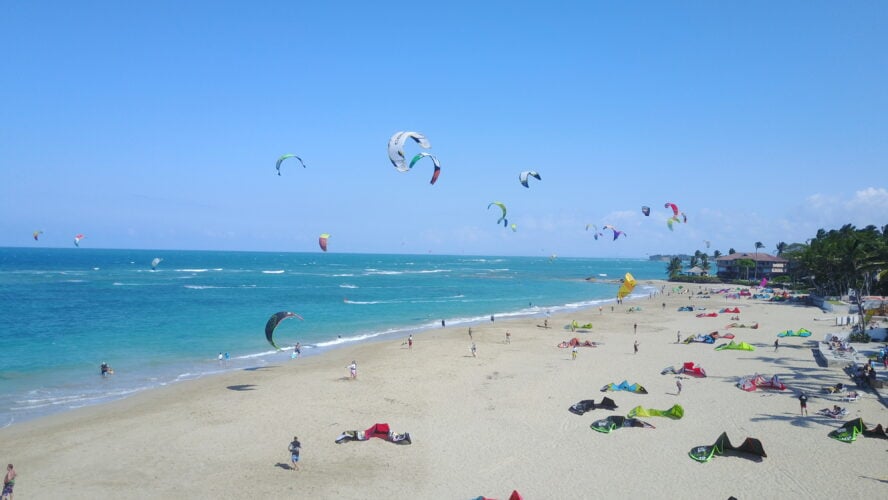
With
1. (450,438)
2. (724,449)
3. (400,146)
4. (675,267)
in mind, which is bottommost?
(450,438)

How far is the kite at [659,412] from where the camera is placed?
15.0m

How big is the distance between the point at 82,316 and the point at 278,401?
2864cm

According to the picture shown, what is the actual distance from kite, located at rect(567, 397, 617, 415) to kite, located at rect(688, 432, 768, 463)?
3.40 metres

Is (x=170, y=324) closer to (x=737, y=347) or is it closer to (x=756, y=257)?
(x=737, y=347)

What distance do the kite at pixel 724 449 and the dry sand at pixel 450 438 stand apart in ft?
0.66

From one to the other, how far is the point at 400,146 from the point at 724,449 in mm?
12822

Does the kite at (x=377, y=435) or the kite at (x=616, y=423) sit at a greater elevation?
the kite at (x=616, y=423)

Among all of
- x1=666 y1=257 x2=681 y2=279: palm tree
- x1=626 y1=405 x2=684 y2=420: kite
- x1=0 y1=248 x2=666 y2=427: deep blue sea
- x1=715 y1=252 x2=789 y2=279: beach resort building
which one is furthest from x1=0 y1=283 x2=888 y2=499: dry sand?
x1=666 y1=257 x2=681 y2=279: palm tree

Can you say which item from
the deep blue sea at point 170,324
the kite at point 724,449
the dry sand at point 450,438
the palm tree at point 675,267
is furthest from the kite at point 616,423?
the palm tree at point 675,267

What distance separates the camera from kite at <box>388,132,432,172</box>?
1788 centimetres

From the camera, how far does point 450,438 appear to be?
13.8 metres

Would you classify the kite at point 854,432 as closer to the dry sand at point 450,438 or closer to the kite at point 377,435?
the dry sand at point 450,438

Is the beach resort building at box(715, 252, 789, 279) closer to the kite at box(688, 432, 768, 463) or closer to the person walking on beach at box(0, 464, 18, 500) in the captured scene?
the kite at box(688, 432, 768, 463)

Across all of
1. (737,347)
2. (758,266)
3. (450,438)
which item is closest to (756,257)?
(758,266)
